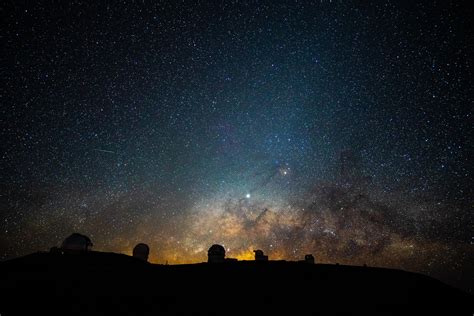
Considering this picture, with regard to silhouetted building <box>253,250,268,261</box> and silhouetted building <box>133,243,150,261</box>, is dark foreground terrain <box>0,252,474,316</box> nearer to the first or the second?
silhouetted building <box>253,250,268,261</box>

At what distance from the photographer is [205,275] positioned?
18.6 metres

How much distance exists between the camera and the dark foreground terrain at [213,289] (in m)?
14.4

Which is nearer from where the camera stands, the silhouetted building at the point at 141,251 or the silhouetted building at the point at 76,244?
the silhouetted building at the point at 76,244

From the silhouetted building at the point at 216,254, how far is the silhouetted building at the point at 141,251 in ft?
→ 18.7

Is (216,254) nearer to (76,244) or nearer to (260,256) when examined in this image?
(260,256)

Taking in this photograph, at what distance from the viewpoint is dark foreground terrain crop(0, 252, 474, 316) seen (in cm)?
1438

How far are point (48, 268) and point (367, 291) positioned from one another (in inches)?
780

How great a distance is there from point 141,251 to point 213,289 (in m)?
11.0

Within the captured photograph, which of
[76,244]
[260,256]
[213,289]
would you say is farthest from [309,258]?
[76,244]

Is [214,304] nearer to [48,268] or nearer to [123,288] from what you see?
[123,288]

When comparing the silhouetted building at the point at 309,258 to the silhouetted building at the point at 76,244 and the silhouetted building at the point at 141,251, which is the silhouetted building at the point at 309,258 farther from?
the silhouetted building at the point at 76,244

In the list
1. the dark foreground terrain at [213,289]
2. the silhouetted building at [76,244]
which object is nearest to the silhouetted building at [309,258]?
the dark foreground terrain at [213,289]

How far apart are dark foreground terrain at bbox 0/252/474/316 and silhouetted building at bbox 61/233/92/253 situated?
1.29 metres

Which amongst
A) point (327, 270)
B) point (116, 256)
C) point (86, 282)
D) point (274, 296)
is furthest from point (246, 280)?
point (116, 256)
